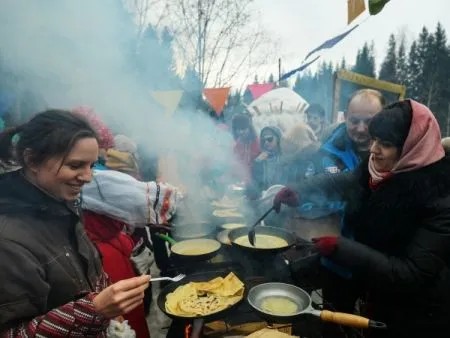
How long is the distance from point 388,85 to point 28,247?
7991 mm

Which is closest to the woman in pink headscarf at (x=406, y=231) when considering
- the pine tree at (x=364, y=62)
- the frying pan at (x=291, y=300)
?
the frying pan at (x=291, y=300)

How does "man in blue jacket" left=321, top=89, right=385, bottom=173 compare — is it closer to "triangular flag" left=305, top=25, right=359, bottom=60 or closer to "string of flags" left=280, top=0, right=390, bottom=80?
"string of flags" left=280, top=0, right=390, bottom=80

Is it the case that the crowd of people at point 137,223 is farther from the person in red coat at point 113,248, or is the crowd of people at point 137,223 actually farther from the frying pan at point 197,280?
the frying pan at point 197,280

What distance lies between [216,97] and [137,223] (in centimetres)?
848

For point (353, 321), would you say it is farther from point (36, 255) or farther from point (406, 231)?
point (36, 255)

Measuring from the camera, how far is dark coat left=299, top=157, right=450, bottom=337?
177 cm

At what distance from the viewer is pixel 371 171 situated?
2.14 metres

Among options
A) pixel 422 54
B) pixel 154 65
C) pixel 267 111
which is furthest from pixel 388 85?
pixel 422 54

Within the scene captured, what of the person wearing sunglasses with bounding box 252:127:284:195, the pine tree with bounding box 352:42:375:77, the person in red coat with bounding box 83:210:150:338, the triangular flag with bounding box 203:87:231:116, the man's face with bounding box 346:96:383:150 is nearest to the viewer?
the person in red coat with bounding box 83:210:150:338

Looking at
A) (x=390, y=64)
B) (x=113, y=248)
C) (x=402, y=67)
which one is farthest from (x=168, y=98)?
(x=390, y=64)

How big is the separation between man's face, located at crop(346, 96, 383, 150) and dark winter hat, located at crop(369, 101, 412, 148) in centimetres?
90

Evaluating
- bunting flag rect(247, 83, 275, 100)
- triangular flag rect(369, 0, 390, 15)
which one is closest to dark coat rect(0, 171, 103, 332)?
triangular flag rect(369, 0, 390, 15)

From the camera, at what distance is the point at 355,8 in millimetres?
3156

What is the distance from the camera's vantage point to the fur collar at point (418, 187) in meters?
Result: 1.78
